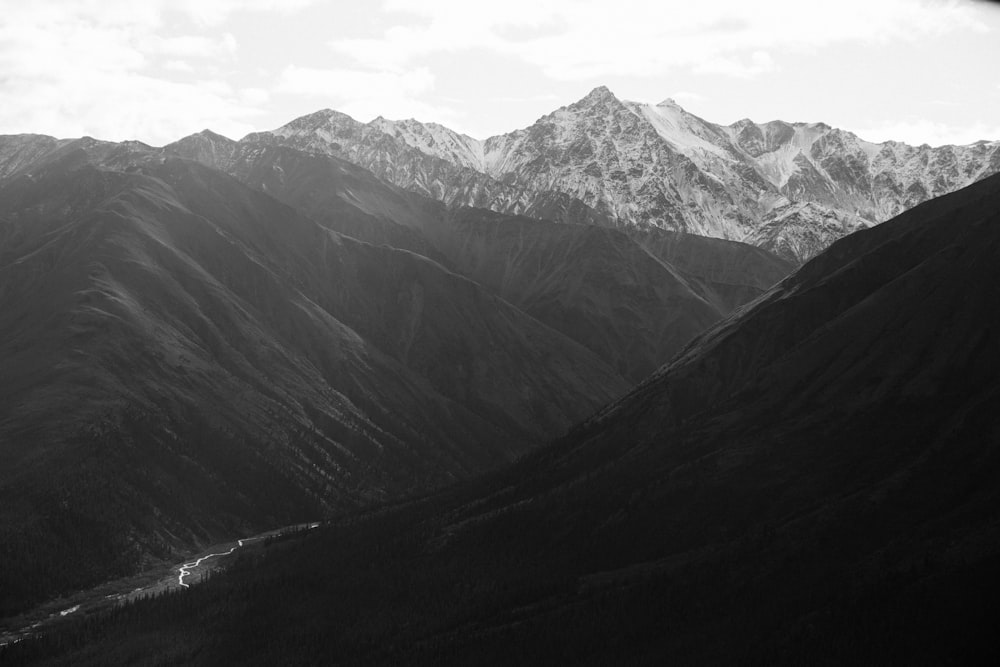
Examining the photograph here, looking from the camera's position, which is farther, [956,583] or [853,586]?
[853,586]

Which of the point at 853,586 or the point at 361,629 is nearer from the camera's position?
the point at 853,586

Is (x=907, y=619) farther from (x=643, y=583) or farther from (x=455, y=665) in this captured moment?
(x=455, y=665)

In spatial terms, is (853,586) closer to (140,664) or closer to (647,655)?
(647,655)

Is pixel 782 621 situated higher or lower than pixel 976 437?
lower

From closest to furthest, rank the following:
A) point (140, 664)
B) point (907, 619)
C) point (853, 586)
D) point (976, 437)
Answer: point (907, 619)
point (853, 586)
point (140, 664)
point (976, 437)

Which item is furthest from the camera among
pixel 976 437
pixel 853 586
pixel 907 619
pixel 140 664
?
pixel 976 437

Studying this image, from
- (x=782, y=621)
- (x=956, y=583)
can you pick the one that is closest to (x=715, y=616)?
(x=782, y=621)

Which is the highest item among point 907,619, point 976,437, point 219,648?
point 976,437

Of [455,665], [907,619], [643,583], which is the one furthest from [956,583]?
[455,665]

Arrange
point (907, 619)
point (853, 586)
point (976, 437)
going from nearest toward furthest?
point (907, 619)
point (853, 586)
point (976, 437)
